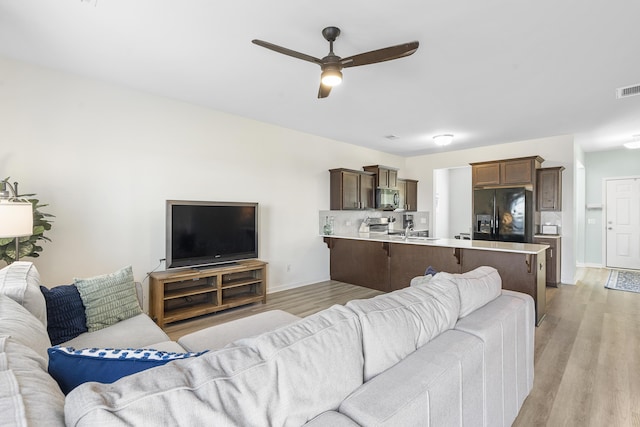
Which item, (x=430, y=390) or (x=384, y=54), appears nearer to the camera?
(x=430, y=390)

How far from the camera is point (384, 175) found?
6332 millimetres

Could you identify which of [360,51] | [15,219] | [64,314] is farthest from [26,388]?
[360,51]

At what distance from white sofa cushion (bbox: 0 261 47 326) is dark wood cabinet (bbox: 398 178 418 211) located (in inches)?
247

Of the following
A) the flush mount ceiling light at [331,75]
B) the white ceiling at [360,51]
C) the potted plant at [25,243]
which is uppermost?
the white ceiling at [360,51]

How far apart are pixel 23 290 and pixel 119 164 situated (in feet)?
6.92

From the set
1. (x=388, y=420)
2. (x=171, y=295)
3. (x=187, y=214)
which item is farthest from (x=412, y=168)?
(x=388, y=420)

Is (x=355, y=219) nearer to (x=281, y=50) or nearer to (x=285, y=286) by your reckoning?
(x=285, y=286)

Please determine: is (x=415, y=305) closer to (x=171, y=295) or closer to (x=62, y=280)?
(x=171, y=295)

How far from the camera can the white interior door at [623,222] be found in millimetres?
6387

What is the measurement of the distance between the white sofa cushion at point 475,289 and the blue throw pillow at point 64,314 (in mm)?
2309

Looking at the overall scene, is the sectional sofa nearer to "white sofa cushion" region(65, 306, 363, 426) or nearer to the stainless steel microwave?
"white sofa cushion" region(65, 306, 363, 426)

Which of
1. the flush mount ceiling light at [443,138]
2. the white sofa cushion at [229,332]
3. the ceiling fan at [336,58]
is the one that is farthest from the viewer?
the flush mount ceiling light at [443,138]

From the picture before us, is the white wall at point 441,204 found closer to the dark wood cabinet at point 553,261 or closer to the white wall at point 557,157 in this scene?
the white wall at point 557,157

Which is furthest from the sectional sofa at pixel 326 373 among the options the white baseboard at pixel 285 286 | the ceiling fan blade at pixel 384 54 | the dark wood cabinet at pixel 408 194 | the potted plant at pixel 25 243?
the dark wood cabinet at pixel 408 194
